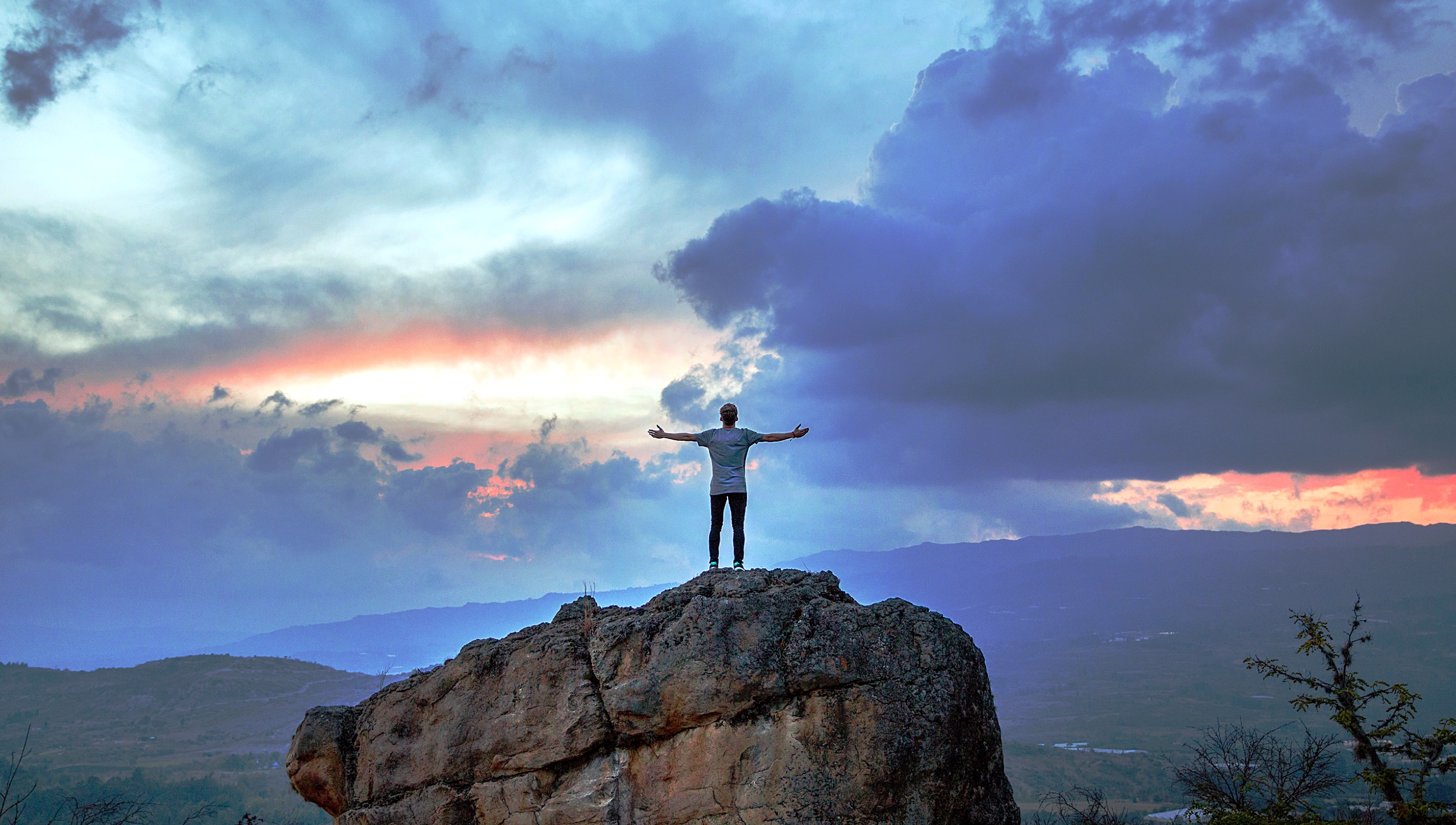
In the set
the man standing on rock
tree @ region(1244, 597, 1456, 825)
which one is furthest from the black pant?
tree @ region(1244, 597, 1456, 825)

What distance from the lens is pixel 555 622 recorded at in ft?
52.4

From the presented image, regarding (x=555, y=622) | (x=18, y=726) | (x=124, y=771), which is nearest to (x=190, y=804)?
(x=124, y=771)

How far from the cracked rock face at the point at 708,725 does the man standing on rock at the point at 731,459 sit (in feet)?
8.02

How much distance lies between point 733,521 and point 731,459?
47.3 inches

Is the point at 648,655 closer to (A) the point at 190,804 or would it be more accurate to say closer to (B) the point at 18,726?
(A) the point at 190,804

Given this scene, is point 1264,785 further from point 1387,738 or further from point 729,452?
point 729,452

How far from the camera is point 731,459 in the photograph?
17.8 meters

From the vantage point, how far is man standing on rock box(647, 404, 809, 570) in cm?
1775

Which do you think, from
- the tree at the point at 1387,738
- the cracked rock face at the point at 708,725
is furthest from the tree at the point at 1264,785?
the cracked rock face at the point at 708,725

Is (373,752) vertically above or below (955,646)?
below

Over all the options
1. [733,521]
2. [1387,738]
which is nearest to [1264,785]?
[1387,738]

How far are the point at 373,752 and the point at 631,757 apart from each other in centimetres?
445

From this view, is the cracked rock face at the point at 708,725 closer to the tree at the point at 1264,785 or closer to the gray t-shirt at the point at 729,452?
the gray t-shirt at the point at 729,452

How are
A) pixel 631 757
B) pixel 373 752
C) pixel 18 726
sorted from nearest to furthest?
1. pixel 631 757
2. pixel 373 752
3. pixel 18 726
